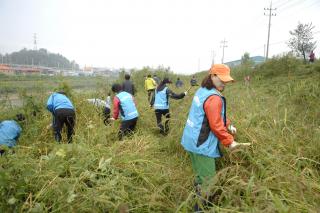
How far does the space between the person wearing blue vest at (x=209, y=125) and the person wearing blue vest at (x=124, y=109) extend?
2335mm

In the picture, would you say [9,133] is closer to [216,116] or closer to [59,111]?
[59,111]

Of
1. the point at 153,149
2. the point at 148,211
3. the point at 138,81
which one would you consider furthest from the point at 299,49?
the point at 148,211

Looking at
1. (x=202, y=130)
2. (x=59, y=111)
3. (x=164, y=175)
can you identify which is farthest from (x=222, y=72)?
(x=59, y=111)

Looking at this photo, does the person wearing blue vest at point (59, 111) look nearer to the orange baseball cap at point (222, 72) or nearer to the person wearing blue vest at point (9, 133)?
the person wearing blue vest at point (9, 133)

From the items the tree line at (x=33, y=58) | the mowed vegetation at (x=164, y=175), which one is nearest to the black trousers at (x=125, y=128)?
the mowed vegetation at (x=164, y=175)

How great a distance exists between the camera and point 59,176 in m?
2.64

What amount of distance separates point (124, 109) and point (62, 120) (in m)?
1.08

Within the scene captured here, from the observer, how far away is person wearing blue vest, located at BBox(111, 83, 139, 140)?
469 centimetres

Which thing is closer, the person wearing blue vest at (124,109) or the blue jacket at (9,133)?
the blue jacket at (9,133)

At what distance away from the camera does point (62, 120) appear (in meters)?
4.47

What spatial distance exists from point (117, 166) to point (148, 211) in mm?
803

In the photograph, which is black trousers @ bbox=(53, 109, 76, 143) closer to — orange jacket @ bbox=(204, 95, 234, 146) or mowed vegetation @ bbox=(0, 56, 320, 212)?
mowed vegetation @ bbox=(0, 56, 320, 212)

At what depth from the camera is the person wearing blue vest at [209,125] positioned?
235 centimetres

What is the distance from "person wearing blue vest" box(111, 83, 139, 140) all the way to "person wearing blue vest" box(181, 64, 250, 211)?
2.33 metres
